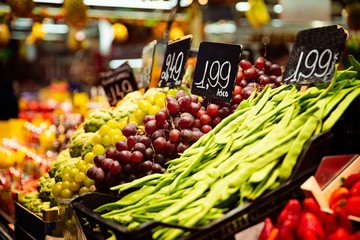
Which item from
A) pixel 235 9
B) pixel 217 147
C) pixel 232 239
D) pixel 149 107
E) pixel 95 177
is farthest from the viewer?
pixel 235 9

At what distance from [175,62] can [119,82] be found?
85 cm

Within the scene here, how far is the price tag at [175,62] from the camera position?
2662 mm

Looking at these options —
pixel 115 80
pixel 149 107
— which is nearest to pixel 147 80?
pixel 115 80

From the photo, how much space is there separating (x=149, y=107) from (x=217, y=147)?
633 mm

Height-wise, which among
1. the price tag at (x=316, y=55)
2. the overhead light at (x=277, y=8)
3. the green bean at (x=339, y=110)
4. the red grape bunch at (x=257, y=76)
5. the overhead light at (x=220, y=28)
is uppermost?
the price tag at (x=316, y=55)

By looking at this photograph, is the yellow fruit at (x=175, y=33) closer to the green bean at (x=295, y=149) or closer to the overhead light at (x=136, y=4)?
the overhead light at (x=136, y=4)

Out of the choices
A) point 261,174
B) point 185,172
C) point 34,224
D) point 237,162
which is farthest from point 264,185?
point 34,224

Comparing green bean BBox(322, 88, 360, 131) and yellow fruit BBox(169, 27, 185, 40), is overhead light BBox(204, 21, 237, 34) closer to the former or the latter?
yellow fruit BBox(169, 27, 185, 40)

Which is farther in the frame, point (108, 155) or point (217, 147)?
point (108, 155)

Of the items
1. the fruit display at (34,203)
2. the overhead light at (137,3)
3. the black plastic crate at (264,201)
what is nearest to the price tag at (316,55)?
the black plastic crate at (264,201)

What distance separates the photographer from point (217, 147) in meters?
1.87

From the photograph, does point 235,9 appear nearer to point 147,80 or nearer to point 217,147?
point 147,80

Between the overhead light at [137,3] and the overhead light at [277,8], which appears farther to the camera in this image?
the overhead light at [277,8]

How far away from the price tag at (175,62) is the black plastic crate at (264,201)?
0.95 meters
